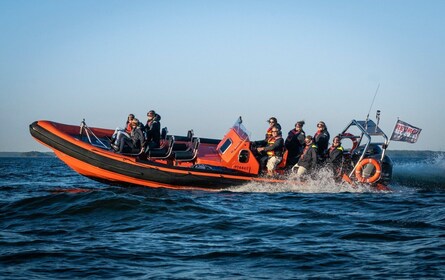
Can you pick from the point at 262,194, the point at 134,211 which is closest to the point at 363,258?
the point at 134,211

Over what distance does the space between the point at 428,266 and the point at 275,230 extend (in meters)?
2.59

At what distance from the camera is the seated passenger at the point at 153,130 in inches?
560

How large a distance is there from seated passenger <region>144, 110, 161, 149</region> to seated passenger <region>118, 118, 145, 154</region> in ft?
0.79

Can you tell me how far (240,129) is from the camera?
14.0m

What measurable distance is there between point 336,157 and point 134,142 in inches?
188

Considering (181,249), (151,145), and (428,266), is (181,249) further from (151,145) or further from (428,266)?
(151,145)

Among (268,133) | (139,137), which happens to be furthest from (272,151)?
(139,137)

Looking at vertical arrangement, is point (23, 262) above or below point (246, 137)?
below

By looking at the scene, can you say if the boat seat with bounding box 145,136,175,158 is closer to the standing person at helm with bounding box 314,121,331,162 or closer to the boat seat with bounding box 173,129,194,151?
the boat seat with bounding box 173,129,194,151

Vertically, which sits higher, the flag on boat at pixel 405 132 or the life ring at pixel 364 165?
the flag on boat at pixel 405 132

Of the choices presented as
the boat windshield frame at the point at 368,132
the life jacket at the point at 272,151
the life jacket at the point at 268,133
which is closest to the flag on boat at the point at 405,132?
the boat windshield frame at the point at 368,132

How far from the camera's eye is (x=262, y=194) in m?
12.8

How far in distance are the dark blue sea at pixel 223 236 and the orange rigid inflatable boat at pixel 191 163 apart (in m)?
0.93

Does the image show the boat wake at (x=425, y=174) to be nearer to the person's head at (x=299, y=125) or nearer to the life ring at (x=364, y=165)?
the life ring at (x=364, y=165)
